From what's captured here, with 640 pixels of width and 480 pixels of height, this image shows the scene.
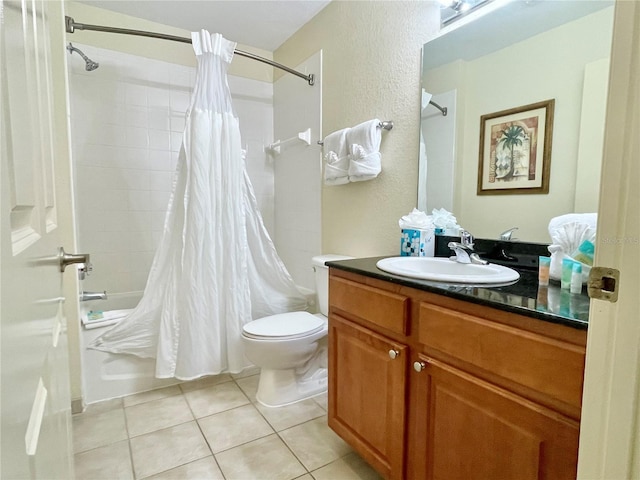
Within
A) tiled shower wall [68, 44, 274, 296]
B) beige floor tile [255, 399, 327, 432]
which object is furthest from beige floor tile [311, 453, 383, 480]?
tiled shower wall [68, 44, 274, 296]

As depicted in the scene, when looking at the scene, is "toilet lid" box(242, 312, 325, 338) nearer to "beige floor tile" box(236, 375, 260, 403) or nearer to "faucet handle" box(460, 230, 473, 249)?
"beige floor tile" box(236, 375, 260, 403)

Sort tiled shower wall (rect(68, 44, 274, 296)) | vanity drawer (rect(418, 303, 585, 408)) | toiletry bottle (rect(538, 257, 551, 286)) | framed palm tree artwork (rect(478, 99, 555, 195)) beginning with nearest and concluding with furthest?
vanity drawer (rect(418, 303, 585, 408)), toiletry bottle (rect(538, 257, 551, 286)), framed palm tree artwork (rect(478, 99, 555, 195)), tiled shower wall (rect(68, 44, 274, 296))

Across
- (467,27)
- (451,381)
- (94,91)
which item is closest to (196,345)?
(451,381)

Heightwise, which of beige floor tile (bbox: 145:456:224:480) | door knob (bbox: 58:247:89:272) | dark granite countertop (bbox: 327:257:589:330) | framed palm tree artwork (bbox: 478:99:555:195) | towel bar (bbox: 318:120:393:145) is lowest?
beige floor tile (bbox: 145:456:224:480)

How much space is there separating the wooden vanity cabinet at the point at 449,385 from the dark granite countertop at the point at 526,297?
23 mm

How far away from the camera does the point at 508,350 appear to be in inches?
32.4

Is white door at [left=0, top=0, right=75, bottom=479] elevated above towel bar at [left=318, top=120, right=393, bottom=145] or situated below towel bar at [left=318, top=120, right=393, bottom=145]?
below

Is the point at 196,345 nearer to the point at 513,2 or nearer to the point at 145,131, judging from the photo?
the point at 145,131

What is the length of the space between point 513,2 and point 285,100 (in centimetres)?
184

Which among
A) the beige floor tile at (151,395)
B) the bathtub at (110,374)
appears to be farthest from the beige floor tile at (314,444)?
the bathtub at (110,374)

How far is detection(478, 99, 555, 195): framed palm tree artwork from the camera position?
1254mm

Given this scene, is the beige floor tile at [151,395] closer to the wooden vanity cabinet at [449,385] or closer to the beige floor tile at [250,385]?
the beige floor tile at [250,385]

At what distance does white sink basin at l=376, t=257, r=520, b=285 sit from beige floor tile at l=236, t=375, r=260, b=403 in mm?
1202

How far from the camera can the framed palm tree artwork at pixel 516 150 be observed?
49.4 inches
